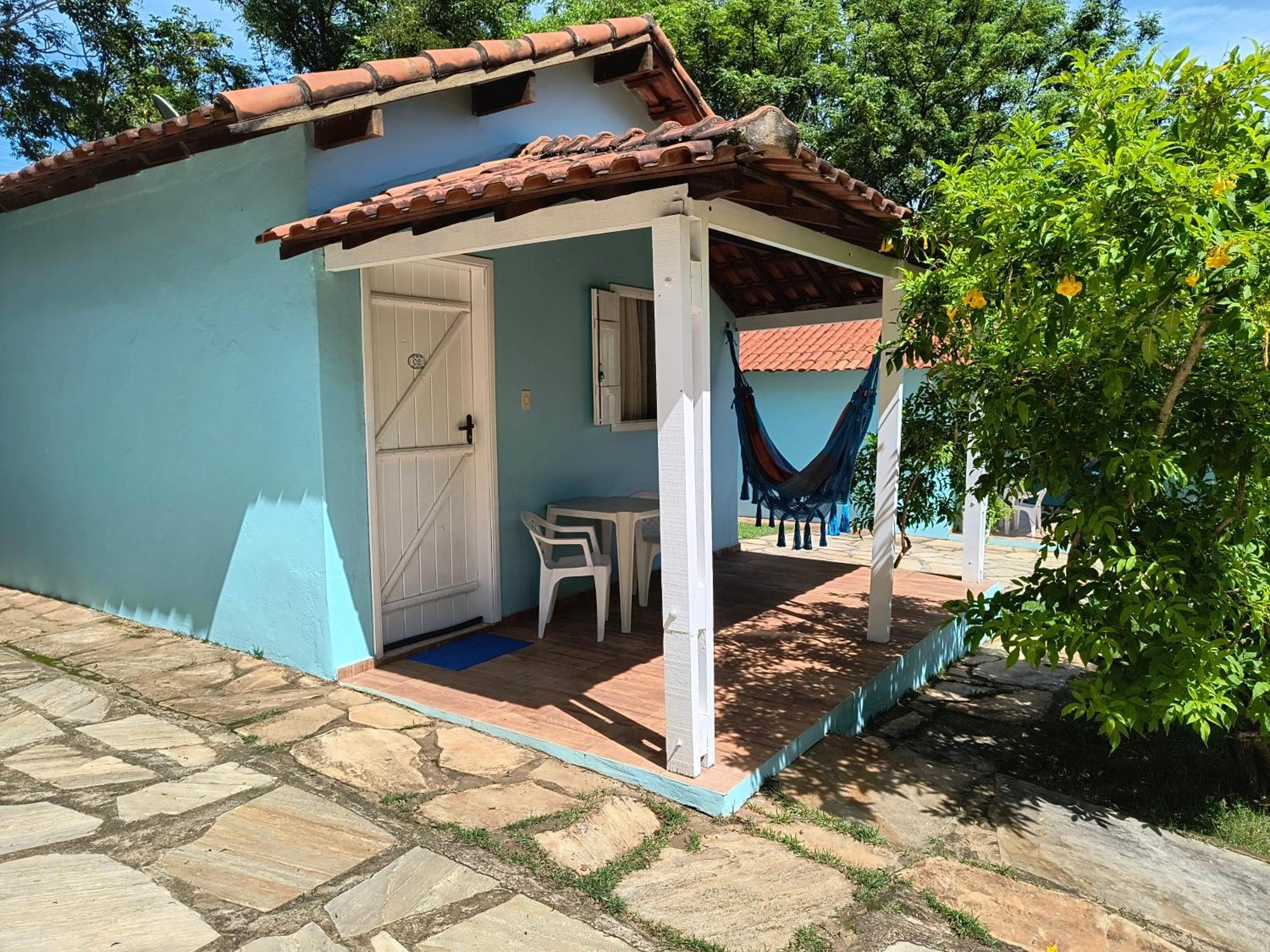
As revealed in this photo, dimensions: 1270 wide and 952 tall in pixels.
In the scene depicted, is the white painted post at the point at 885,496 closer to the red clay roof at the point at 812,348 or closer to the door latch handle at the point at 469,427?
the door latch handle at the point at 469,427

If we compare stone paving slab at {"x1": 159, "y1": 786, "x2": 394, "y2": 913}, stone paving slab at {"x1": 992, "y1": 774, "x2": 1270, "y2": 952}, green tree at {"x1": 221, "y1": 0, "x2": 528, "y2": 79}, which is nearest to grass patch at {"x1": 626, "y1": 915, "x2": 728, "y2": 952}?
stone paving slab at {"x1": 159, "y1": 786, "x2": 394, "y2": 913}

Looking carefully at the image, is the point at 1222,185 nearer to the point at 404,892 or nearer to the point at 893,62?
the point at 404,892

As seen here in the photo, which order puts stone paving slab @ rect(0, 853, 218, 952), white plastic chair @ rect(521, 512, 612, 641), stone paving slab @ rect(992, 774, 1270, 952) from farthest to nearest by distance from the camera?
white plastic chair @ rect(521, 512, 612, 641)
stone paving slab @ rect(992, 774, 1270, 952)
stone paving slab @ rect(0, 853, 218, 952)

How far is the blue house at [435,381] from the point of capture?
360cm

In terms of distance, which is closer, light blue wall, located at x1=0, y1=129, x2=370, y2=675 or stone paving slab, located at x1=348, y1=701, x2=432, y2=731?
stone paving slab, located at x1=348, y1=701, x2=432, y2=731

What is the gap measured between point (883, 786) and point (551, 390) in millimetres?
3650

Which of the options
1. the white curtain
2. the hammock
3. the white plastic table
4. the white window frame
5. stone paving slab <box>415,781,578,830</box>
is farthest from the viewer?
the hammock

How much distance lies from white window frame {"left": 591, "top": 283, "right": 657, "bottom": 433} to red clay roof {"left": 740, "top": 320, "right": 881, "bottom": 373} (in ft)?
19.1

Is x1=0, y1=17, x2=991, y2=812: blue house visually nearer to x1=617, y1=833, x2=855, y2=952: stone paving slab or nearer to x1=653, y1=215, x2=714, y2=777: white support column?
x1=653, y1=215, x2=714, y2=777: white support column

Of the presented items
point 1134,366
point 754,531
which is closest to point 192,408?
point 1134,366

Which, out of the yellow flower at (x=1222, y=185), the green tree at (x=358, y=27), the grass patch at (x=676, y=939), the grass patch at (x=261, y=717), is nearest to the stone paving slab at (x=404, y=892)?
the grass patch at (x=676, y=939)

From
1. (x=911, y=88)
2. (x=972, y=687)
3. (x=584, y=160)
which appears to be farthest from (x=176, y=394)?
(x=911, y=88)

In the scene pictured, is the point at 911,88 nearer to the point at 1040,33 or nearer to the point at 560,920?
the point at 1040,33

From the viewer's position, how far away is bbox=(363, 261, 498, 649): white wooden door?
5.14 m
